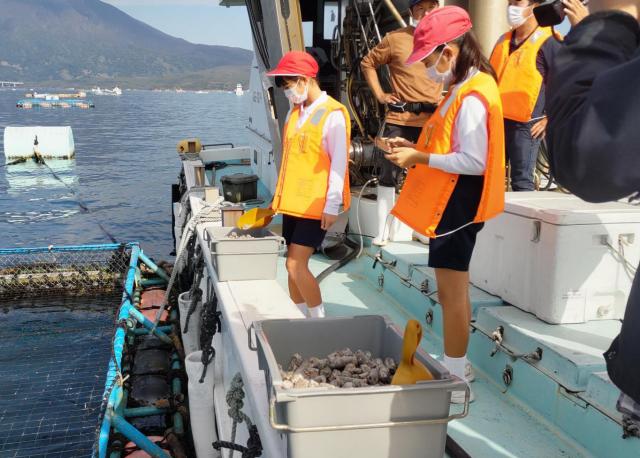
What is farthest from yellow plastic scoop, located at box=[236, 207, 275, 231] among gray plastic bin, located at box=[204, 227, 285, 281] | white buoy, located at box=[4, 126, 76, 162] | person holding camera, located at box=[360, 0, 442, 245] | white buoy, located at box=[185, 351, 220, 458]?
white buoy, located at box=[4, 126, 76, 162]

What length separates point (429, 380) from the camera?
149cm

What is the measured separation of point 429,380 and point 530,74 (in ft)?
8.08

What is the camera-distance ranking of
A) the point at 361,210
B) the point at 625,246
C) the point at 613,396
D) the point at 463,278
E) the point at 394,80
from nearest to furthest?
the point at 613,396
the point at 463,278
the point at 625,246
the point at 394,80
the point at 361,210

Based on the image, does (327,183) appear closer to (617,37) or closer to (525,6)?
(525,6)

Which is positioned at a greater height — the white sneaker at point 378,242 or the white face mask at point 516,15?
the white face mask at point 516,15

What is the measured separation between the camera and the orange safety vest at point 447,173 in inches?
85.9

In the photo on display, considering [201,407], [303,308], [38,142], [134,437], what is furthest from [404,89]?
[38,142]

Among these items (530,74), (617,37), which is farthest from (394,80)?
(617,37)

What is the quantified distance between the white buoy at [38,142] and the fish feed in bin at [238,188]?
26.1 m

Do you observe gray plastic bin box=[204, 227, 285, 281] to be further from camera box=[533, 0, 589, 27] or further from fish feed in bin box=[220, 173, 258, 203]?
fish feed in bin box=[220, 173, 258, 203]

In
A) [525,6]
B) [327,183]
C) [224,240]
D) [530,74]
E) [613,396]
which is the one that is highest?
[525,6]

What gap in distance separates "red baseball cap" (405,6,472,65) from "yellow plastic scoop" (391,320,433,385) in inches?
44.5

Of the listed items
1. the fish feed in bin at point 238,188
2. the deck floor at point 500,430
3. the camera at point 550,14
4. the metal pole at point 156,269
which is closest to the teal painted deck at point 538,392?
the deck floor at point 500,430

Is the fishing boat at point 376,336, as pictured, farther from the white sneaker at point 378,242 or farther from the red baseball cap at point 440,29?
the red baseball cap at point 440,29
